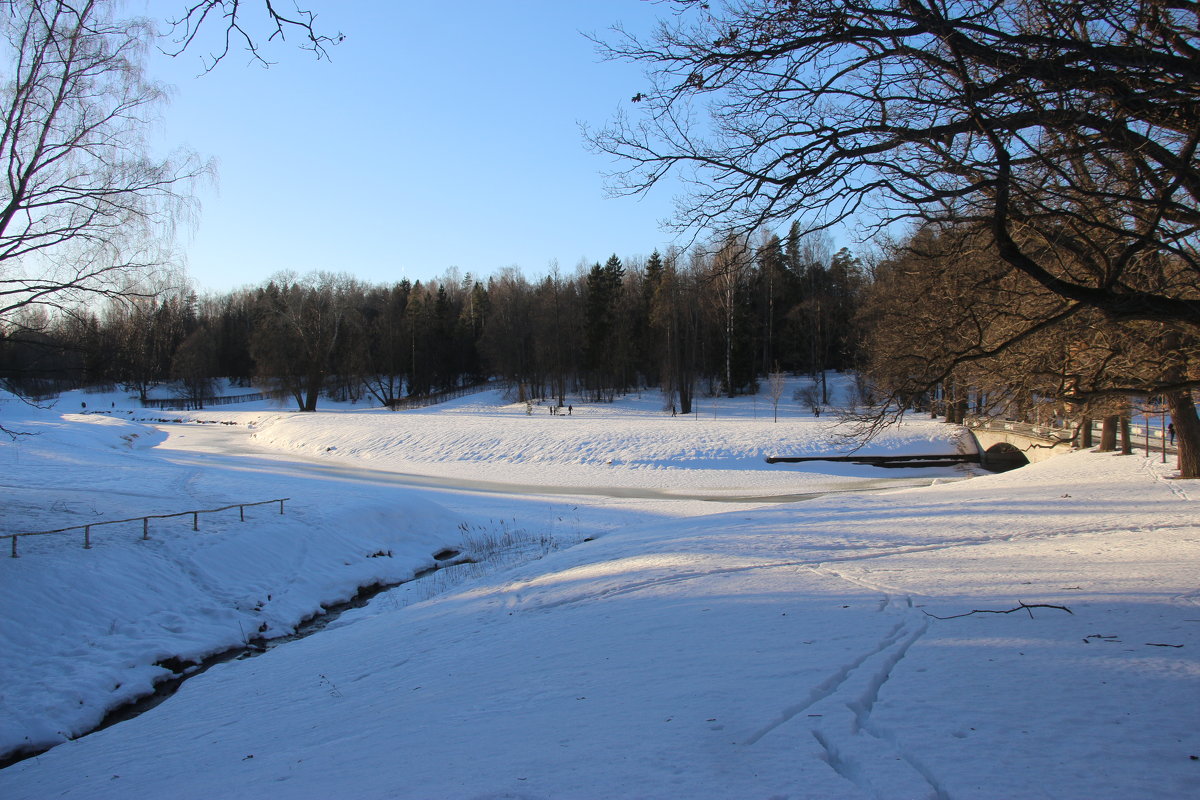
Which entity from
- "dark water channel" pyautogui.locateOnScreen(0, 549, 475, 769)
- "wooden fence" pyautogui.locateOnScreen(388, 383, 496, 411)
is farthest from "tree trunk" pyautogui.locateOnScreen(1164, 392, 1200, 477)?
"wooden fence" pyautogui.locateOnScreen(388, 383, 496, 411)

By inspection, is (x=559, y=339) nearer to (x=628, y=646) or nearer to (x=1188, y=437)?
(x=1188, y=437)

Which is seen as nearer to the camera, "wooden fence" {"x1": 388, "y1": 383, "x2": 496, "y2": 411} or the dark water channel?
the dark water channel

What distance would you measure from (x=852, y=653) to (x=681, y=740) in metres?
2.05

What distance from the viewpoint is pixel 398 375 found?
8188 cm

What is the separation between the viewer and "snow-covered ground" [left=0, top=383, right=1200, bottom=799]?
419 centimetres

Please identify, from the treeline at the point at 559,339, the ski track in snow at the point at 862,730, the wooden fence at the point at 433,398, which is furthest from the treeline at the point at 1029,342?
the wooden fence at the point at 433,398

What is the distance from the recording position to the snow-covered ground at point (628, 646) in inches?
165

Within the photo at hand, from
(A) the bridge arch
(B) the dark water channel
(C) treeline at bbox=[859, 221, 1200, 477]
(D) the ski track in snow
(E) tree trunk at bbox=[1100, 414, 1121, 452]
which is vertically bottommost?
(B) the dark water channel

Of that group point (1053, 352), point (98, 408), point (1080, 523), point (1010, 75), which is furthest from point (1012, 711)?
point (98, 408)

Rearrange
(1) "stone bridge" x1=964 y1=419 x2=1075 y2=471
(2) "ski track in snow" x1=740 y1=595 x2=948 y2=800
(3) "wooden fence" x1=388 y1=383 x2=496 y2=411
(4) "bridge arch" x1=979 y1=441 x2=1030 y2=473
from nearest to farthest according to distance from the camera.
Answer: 1. (2) "ski track in snow" x1=740 y1=595 x2=948 y2=800
2. (1) "stone bridge" x1=964 y1=419 x2=1075 y2=471
3. (4) "bridge arch" x1=979 y1=441 x2=1030 y2=473
4. (3) "wooden fence" x1=388 y1=383 x2=496 y2=411

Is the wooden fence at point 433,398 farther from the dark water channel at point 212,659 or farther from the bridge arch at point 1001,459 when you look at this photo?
the dark water channel at point 212,659

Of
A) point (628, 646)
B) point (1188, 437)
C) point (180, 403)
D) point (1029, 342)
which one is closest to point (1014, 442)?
point (1188, 437)

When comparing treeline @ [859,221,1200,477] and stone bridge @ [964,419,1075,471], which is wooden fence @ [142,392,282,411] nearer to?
stone bridge @ [964,419,1075,471]

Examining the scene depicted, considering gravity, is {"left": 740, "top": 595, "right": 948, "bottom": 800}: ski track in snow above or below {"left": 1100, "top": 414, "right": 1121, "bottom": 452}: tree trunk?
below
